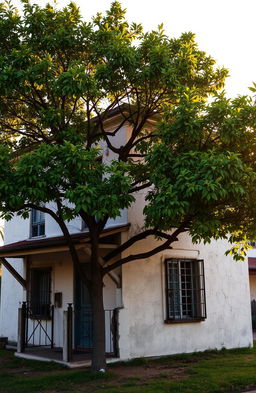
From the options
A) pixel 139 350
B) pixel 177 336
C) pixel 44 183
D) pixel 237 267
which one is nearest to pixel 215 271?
pixel 237 267

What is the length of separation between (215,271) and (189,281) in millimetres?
1086

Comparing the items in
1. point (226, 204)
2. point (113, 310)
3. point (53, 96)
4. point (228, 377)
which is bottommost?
point (228, 377)

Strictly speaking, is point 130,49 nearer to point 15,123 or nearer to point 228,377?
point 15,123

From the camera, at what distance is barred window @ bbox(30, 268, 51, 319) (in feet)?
48.3

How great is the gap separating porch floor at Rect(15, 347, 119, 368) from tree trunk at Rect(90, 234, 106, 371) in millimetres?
988

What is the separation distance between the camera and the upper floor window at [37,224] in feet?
52.6

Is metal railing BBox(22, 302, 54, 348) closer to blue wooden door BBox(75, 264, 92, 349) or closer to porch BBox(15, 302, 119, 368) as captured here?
Result: porch BBox(15, 302, 119, 368)

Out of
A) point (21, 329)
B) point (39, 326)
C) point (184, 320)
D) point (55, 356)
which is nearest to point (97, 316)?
point (55, 356)

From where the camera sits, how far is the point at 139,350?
11.7 m

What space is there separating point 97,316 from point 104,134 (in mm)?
4086

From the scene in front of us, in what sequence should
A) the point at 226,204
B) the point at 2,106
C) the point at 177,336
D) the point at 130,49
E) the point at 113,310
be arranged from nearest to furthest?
the point at 226,204, the point at 130,49, the point at 2,106, the point at 113,310, the point at 177,336

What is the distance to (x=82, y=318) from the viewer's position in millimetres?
12969

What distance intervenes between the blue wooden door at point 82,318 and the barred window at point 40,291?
1.60m

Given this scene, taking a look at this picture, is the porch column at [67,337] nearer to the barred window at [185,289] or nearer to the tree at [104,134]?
the tree at [104,134]
